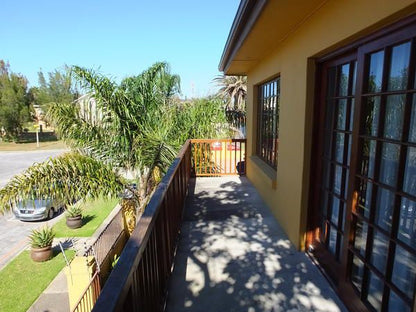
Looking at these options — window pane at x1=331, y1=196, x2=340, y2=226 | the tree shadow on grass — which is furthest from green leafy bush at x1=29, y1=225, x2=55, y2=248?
window pane at x1=331, y1=196, x2=340, y2=226

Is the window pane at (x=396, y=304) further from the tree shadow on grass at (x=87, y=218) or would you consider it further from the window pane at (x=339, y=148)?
the tree shadow on grass at (x=87, y=218)

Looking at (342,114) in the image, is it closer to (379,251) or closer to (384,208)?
(384,208)

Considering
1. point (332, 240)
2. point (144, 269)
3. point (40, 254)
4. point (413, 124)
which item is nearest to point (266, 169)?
point (332, 240)

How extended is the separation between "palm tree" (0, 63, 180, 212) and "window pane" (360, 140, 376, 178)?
488 centimetres

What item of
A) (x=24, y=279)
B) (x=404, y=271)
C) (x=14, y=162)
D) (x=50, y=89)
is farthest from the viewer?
(x=50, y=89)

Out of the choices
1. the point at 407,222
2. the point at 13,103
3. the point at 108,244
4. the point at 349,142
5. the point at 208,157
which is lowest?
the point at 108,244

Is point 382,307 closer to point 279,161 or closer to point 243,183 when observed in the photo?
point 279,161

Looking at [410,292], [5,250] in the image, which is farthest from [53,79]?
[410,292]

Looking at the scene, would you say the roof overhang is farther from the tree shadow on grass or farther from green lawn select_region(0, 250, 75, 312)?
the tree shadow on grass

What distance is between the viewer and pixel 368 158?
2.07 metres

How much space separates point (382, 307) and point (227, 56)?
4.23m

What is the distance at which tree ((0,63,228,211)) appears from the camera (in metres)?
5.86

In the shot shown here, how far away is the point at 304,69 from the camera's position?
304cm

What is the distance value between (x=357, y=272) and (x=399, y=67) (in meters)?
1.54
